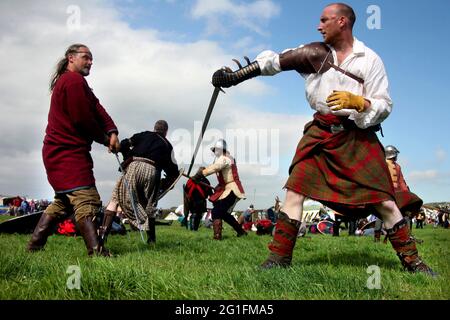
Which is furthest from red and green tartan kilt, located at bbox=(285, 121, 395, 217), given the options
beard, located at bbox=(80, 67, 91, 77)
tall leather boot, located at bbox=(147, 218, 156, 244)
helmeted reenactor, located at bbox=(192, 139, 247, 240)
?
helmeted reenactor, located at bbox=(192, 139, 247, 240)

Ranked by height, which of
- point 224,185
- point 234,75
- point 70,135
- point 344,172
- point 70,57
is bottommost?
point 224,185

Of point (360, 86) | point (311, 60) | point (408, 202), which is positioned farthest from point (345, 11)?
point (408, 202)

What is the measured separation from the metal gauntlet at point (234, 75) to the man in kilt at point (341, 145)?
1.07 ft

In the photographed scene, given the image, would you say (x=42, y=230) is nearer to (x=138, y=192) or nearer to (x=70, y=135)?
(x=70, y=135)

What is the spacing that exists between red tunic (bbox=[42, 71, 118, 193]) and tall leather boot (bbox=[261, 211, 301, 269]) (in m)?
2.00

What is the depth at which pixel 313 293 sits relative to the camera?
101 inches

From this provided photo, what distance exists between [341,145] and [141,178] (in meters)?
3.56

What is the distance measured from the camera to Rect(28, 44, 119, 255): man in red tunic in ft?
14.7

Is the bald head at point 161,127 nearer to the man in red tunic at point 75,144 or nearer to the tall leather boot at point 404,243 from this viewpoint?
the man in red tunic at point 75,144

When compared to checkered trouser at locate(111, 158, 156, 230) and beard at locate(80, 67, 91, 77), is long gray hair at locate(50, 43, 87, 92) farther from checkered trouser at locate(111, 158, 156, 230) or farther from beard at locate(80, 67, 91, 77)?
checkered trouser at locate(111, 158, 156, 230)

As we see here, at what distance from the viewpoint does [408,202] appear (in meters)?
4.54
